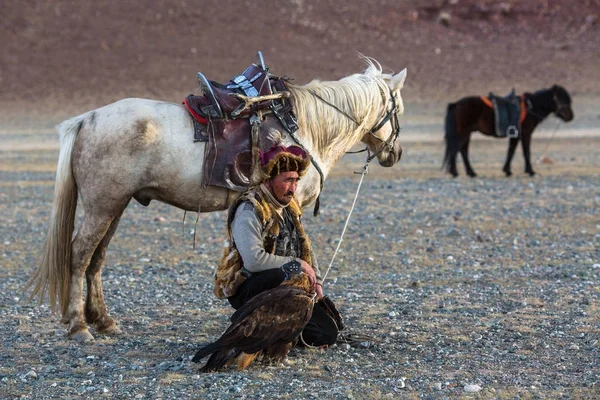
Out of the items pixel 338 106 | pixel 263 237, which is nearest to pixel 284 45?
pixel 338 106

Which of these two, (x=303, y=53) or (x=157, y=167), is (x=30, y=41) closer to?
(x=303, y=53)

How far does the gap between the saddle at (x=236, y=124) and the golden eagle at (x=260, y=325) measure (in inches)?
42.8

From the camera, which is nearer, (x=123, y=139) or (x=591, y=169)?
(x=123, y=139)

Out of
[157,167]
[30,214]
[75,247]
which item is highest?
[157,167]

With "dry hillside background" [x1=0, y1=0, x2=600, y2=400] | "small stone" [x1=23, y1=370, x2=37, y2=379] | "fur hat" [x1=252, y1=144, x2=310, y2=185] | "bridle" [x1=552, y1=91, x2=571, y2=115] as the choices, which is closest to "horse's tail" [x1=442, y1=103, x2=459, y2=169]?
"dry hillside background" [x1=0, y1=0, x2=600, y2=400]

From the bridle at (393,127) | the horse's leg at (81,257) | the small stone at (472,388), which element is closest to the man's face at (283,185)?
the horse's leg at (81,257)

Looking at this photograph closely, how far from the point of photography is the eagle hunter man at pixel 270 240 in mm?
5297

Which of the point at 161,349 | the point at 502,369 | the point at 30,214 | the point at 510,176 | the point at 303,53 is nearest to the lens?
the point at 502,369

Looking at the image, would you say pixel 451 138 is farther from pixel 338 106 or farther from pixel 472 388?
pixel 472 388

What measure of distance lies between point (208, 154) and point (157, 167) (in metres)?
0.31

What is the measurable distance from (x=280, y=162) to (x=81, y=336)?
172 centimetres

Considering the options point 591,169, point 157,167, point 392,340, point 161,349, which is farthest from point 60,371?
point 591,169

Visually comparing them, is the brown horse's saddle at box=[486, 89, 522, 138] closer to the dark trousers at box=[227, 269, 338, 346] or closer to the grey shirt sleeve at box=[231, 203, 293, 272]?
the dark trousers at box=[227, 269, 338, 346]

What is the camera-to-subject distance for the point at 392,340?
593cm
